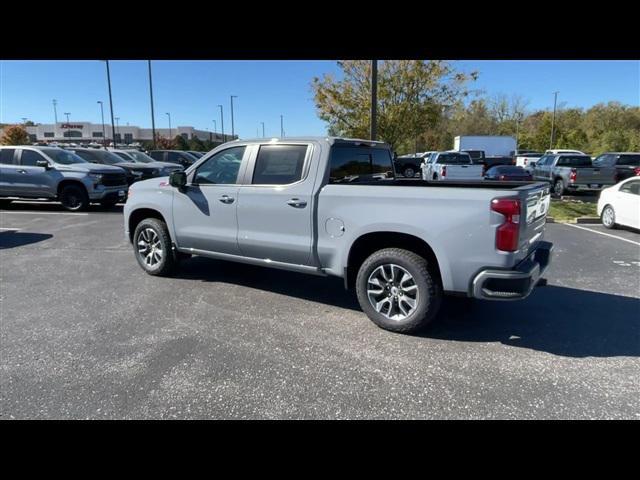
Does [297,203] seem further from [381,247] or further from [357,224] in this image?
[381,247]

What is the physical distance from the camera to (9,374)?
124 inches

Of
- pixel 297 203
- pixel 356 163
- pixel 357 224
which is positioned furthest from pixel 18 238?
pixel 357 224

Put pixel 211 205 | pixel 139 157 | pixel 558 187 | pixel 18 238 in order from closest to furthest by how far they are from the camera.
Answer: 1. pixel 211 205
2. pixel 18 238
3. pixel 558 187
4. pixel 139 157

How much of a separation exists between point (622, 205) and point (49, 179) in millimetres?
15228

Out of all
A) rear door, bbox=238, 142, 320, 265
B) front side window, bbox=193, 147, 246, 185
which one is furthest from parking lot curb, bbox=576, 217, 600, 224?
front side window, bbox=193, 147, 246, 185

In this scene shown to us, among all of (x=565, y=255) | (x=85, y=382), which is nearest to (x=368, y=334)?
(x=85, y=382)

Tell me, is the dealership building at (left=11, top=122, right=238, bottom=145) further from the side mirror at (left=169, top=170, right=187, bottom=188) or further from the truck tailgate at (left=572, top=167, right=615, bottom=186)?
the side mirror at (left=169, top=170, right=187, bottom=188)

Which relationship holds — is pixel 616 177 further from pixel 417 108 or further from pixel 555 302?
pixel 555 302

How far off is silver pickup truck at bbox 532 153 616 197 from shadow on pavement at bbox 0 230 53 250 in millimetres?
16357

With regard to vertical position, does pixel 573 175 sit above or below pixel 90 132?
below

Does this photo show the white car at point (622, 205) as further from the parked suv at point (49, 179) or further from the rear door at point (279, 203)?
the parked suv at point (49, 179)

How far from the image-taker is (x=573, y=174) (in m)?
14.9

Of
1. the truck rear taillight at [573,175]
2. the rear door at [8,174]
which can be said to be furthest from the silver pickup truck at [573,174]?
the rear door at [8,174]
